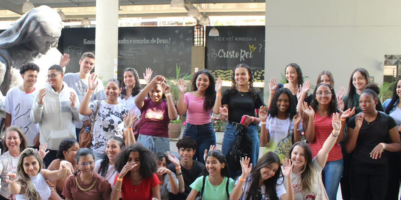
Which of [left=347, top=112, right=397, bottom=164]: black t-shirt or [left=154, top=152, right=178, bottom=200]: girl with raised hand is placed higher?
[left=347, top=112, right=397, bottom=164]: black t-shirt

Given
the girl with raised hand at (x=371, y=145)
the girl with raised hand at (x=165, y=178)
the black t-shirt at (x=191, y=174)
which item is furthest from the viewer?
the black t-shirt at (x=191, y=174)

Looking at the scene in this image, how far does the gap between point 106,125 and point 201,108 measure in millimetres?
902

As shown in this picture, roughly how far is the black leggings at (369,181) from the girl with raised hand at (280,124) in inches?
24.7

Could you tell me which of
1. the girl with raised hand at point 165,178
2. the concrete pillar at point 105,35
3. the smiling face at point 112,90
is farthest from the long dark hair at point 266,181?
the concrete pillar at point 105,35

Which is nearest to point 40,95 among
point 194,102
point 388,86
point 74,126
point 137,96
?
point 74,126

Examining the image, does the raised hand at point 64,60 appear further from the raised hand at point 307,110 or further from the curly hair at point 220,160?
the raised hand at point 307,110

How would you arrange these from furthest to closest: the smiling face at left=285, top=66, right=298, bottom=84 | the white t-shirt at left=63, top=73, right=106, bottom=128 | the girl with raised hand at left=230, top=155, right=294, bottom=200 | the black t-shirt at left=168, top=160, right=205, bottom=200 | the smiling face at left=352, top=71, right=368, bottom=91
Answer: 1. the white t-shirt at left=63, top=73, right=106, bottom=128
2. the smiling face at left=285, top=66, right=298, bottom=84
3. the smiling face at left=352, top=71, right=368, bottom=91
4. the black t-shirt at left=168, top=160, right=205, bottom=200
5. the girl with raised hand at left=230, top=155, right=294, bottom=200

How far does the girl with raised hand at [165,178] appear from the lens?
11.8 feet

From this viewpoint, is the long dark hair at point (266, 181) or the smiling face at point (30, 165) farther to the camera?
the smiling face at point (30, 165)

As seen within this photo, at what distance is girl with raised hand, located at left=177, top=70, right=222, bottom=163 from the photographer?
4051 millimetres

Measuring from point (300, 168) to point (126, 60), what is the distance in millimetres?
11406

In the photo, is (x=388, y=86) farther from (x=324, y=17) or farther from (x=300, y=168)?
(x=300, y=168)

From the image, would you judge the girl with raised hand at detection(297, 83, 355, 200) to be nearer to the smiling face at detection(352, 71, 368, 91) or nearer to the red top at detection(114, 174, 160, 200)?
the smiling face at detection(352, 71, 368, 91)

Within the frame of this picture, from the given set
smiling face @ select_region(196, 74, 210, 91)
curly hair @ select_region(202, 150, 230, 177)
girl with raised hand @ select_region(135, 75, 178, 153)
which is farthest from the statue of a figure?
curly hair @ select_region(202, 150, 230, 177)
